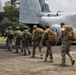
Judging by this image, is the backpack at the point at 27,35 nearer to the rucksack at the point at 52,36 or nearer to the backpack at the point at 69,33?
the rucksack at the point at 52,36

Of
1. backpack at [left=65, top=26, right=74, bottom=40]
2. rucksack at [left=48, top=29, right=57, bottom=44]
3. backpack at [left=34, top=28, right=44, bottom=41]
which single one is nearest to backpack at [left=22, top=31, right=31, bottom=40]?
backpack at [left=34, top=28, right=44, bottom=41]

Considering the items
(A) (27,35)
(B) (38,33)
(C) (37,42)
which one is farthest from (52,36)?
(A) (27,35)

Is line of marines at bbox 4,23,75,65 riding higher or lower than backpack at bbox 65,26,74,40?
lower

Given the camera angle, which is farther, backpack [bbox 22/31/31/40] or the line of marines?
backpack [bbox 22/31/31/40]

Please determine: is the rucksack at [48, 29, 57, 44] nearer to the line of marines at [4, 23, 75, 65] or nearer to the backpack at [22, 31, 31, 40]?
the line of marines at [4, 23, 75, 65]

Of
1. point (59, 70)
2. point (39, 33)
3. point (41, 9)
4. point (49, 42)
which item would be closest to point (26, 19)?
point (41, 9)

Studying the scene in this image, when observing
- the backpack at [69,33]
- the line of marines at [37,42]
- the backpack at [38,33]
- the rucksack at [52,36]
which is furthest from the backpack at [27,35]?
the backpack at [69,33]

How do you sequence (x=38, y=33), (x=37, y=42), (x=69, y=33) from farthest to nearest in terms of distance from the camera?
(x=37, y=42), (x=38, y=33), (x=69, y=33)

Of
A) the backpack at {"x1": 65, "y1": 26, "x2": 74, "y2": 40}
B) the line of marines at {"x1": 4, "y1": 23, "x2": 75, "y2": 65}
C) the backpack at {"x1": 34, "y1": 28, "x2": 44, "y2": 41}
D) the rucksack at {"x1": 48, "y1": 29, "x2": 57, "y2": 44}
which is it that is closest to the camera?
the backpack at {"x1": 65, "y1": 26, "x2": 74, "y2": 40}

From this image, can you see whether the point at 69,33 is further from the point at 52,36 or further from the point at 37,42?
the point at 37,42

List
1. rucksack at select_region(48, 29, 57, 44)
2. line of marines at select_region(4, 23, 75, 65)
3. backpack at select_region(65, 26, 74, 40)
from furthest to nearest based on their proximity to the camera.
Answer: rucksack at select_region(48, 29, 57, 44) < line of marines at select_region(4, 23, 75, 65) < backpack at select_region(65, 26, 74, 40)

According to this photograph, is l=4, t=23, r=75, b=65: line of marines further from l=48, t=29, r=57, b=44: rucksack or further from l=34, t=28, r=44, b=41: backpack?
l=48, t=29, r=57, b=44: rucksack

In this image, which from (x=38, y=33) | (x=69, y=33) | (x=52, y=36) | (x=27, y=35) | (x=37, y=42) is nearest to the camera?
(x=69, y=33)

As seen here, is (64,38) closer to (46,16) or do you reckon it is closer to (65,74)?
(65,74)
